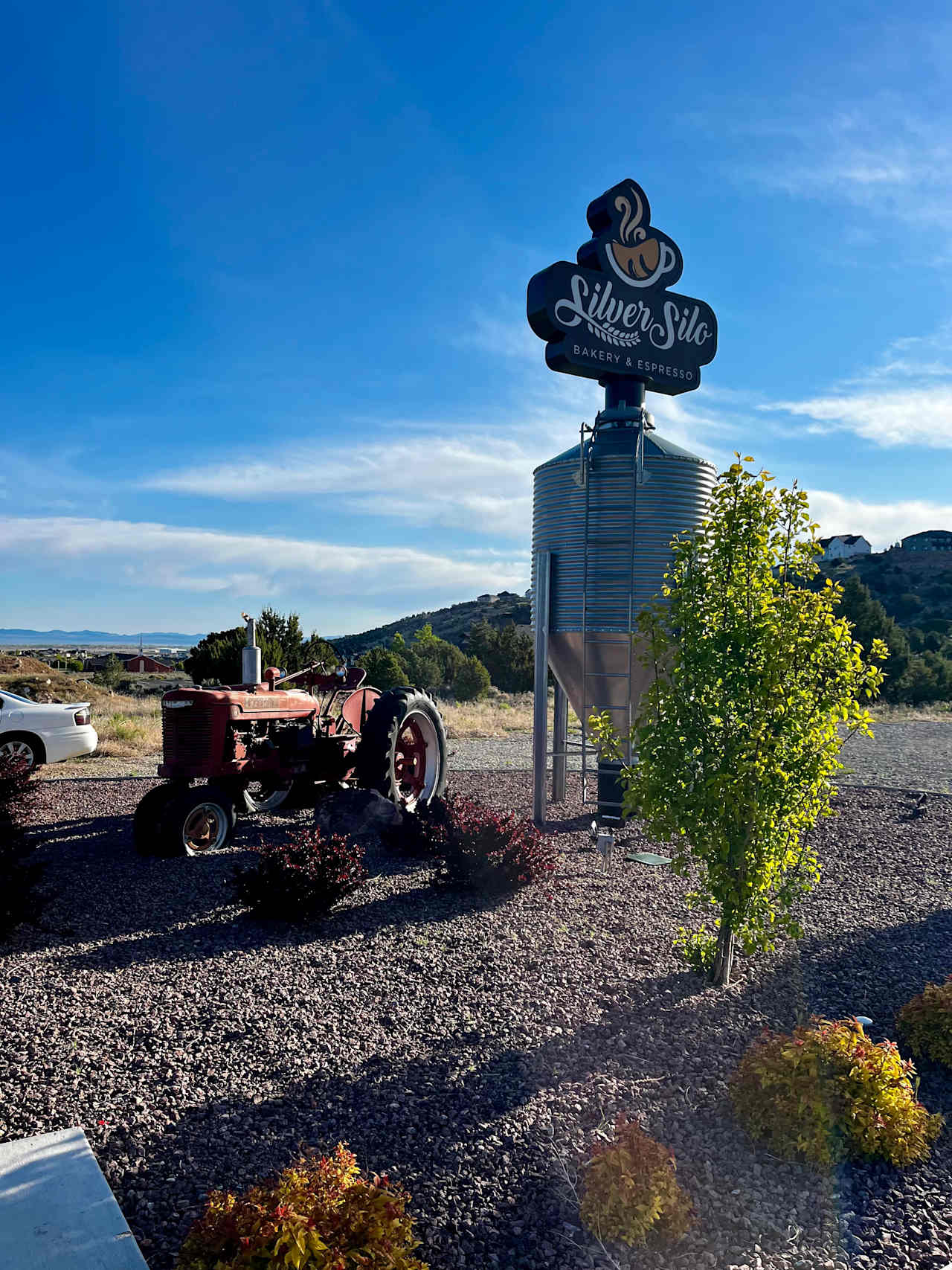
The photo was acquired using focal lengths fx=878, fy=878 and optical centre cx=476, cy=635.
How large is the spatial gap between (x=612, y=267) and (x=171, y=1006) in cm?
829

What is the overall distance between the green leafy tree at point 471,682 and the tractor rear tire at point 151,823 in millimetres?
22799

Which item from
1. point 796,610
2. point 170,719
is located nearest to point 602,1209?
point 796,610

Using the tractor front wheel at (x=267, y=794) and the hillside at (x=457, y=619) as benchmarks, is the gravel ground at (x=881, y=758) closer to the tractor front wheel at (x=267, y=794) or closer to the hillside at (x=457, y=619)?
the tractor front wheel at (x=267, y=794)

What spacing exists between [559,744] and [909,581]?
182 feet

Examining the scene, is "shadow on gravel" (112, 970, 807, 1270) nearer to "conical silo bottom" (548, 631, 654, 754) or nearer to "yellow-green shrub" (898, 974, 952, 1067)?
"yellow-green shrub" (898, 974, 952, 1067)

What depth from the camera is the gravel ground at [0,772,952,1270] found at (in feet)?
10.5

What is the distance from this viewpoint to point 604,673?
30.5 feet

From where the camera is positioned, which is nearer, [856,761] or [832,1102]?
[832,1102]

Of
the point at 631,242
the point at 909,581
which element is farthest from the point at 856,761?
the point at 909,581

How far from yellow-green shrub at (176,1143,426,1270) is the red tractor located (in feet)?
17.0

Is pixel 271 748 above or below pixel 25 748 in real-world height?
A: above

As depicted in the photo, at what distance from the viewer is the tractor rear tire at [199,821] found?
7570 millimetres

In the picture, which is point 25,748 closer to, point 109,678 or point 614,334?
point 614,334

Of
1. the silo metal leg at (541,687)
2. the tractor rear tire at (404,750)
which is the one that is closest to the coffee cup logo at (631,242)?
the silo metal leg at (541,687)
